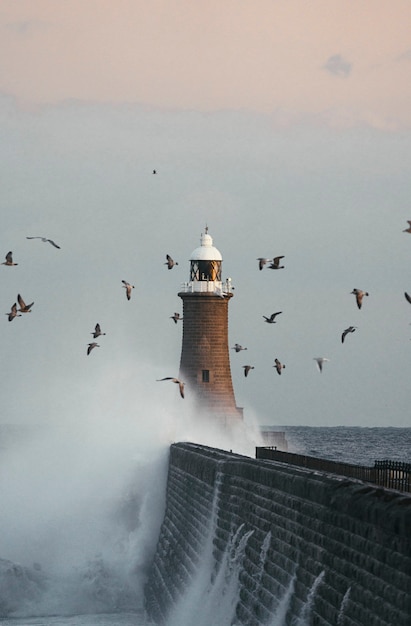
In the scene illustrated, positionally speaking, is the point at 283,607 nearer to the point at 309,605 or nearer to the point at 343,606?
the point at 309,605

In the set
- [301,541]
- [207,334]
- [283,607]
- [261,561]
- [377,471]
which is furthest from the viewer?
[207,334]

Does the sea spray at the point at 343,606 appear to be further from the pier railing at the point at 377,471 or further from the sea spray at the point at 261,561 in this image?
the sea spray at the point at 261,561

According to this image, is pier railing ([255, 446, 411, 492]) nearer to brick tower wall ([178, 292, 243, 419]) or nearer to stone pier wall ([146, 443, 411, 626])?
stone pier wall ([146, 443, 411, 626])

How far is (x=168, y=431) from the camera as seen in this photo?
48.1m

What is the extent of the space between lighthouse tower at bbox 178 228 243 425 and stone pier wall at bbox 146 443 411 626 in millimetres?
26178

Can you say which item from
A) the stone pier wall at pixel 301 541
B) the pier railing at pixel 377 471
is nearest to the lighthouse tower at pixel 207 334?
the stone pier wall at pixel 301 541

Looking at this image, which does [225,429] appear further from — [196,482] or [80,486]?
[196,482]

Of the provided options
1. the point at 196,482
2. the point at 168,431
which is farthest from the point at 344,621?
the point at 168,431

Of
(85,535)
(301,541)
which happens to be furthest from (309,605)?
(85,535)

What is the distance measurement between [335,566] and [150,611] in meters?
15.7

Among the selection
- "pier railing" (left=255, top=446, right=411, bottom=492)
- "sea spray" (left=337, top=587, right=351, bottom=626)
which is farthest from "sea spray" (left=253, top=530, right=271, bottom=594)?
"sea spray" (left=337, top=587, right=351, bottom=626)

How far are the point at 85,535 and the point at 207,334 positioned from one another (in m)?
17.3

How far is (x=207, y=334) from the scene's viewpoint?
53.8m

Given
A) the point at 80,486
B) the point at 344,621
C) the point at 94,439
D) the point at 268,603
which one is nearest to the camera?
the point at 344,621
